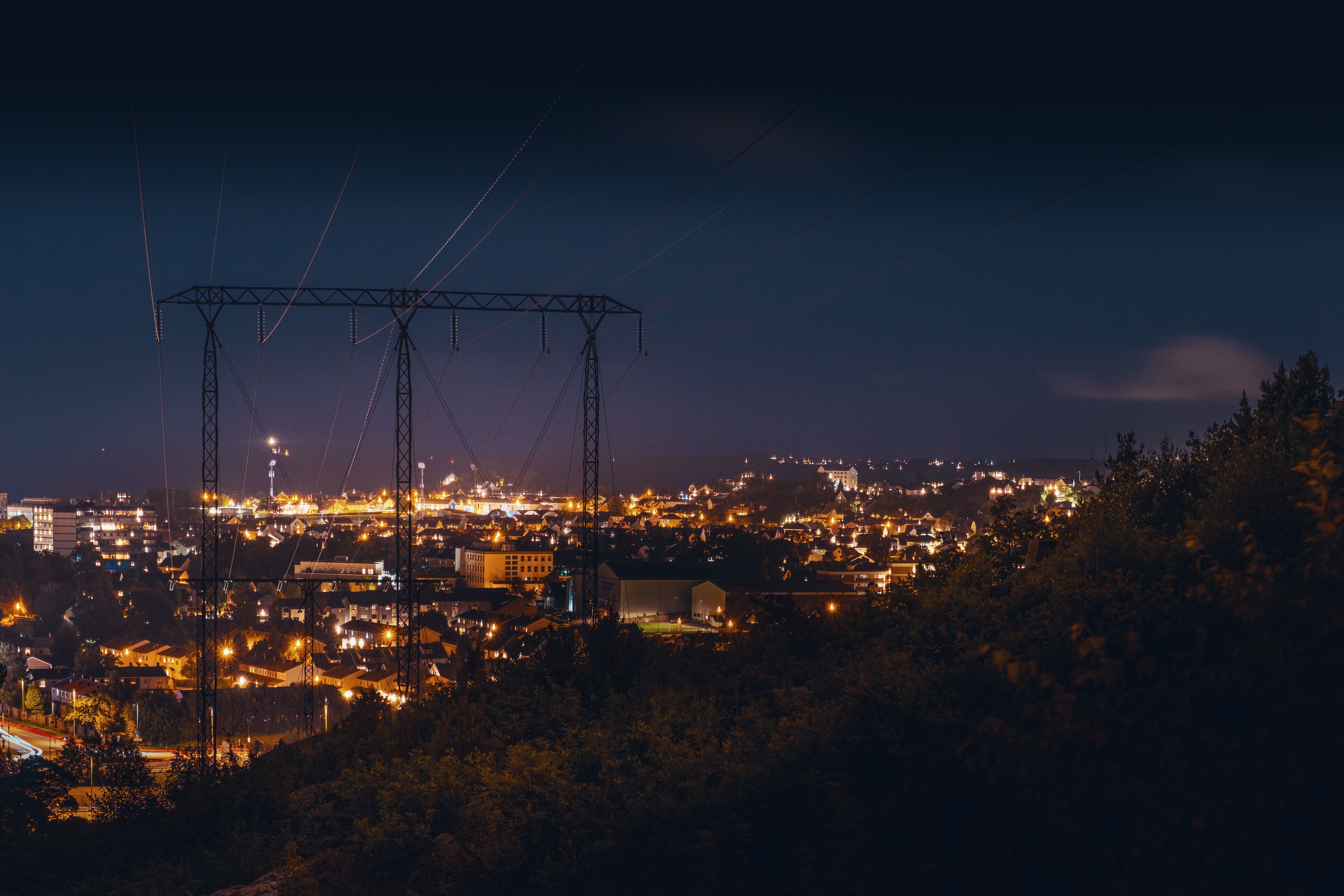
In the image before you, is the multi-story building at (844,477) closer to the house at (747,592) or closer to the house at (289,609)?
the house at (289,609)

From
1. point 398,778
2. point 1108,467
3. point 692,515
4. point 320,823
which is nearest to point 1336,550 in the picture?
point 398,778

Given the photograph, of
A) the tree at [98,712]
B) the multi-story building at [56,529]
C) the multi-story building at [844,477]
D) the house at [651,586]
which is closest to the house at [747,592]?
the house at [651,586]

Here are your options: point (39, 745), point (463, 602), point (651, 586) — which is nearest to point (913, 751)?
point (39, 745)

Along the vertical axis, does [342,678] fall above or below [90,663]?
above

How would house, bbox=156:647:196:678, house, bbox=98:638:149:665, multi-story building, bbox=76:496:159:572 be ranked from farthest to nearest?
multi-story building, bbox=76:496:159:572
house, bbox=98:638:149:665
house, bbox=156:647:196:678

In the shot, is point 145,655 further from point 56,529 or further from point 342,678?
point 56,529

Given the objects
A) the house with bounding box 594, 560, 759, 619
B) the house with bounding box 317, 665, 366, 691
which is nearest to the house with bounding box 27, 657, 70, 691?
the house with bounding box 317, 665, 366, 691

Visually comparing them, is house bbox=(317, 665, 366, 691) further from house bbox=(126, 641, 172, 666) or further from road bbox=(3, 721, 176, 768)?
house bbox=(126, 641, 172, 666)
